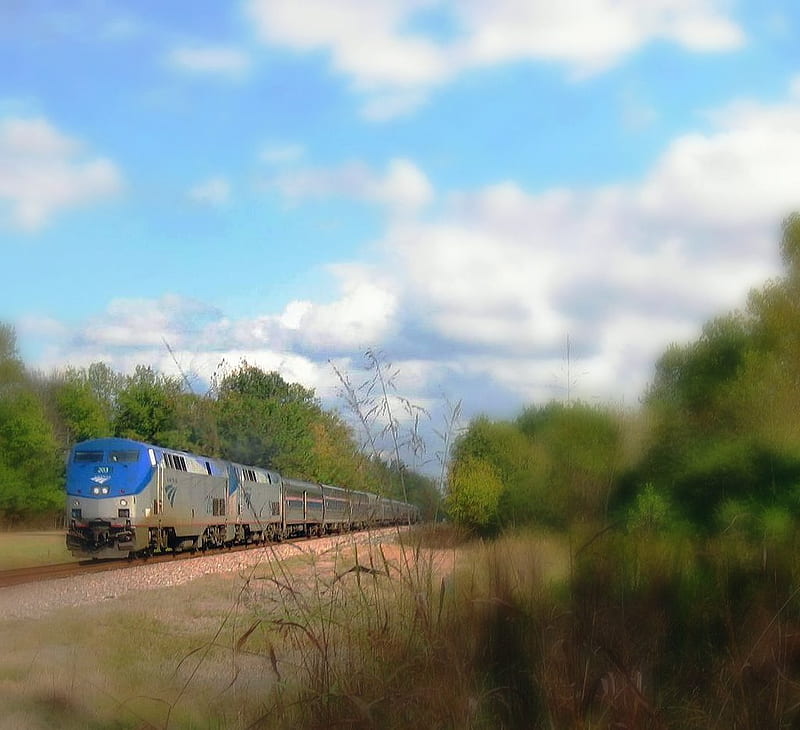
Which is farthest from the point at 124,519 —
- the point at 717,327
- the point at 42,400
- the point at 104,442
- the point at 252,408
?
the point at 42,400

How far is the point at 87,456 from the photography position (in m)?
27.8

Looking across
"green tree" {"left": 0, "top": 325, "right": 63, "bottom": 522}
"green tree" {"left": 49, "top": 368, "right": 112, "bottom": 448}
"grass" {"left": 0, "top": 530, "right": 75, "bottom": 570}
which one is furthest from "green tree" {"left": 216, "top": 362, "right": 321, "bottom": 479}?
"green tree" {"left": 49, "top": 368, "right": 112, "bottom": 448}

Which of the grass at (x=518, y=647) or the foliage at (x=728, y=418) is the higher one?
the foliage at (x=728, y=418)

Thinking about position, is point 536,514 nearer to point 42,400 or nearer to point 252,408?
point 252,408

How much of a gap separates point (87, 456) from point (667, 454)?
21.3 metres

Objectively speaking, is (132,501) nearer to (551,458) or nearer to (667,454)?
(667,454)

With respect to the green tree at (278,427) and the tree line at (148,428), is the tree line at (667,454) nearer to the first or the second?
the tree line at (148,428)

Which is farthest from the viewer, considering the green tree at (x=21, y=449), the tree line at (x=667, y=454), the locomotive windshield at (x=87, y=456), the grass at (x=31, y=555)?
the green tree at (x=21, y=449)

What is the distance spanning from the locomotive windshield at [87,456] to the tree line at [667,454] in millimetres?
19310

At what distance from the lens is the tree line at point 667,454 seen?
7.04m

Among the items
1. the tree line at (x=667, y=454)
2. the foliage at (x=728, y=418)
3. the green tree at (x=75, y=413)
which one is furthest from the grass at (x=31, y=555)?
the green tree at (x=75, y=413)

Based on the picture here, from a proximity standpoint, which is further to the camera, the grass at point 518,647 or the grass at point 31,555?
the grass at point 31,555

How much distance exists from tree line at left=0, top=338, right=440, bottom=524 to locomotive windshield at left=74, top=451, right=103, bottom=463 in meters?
2.39

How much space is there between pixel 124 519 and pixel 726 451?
20.0 m
